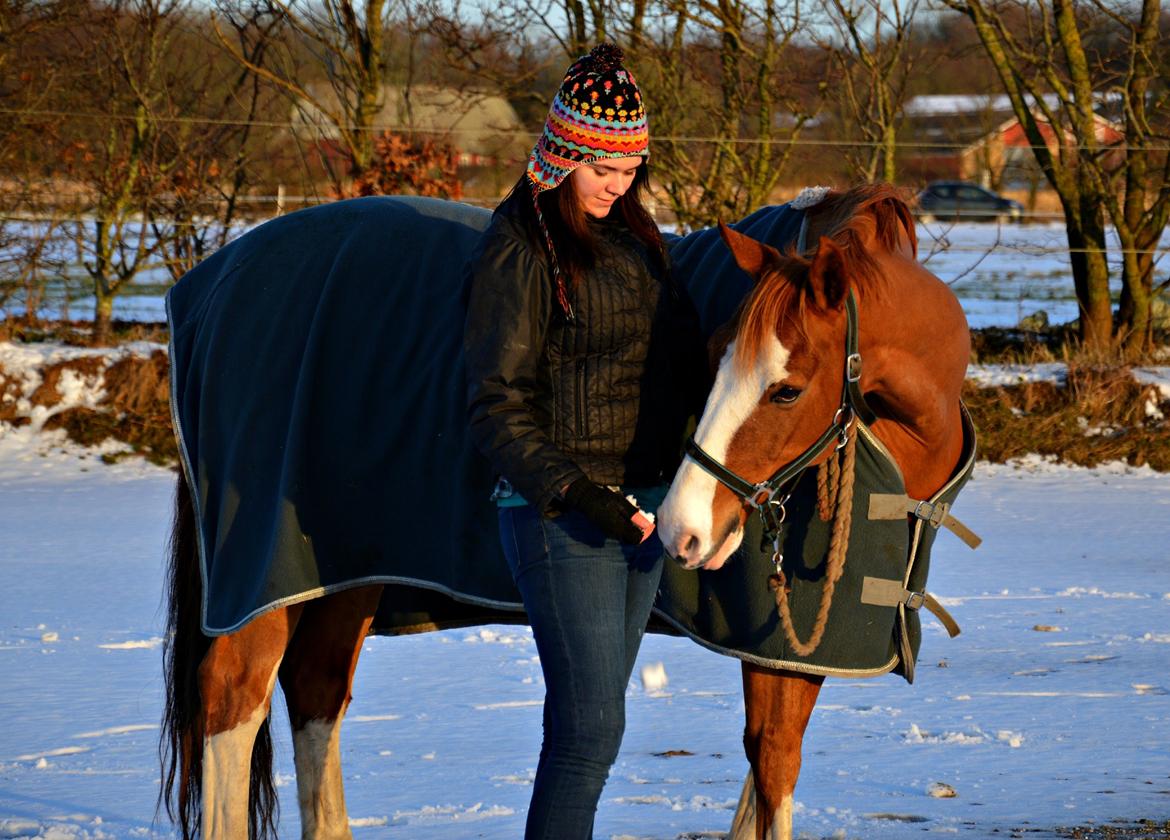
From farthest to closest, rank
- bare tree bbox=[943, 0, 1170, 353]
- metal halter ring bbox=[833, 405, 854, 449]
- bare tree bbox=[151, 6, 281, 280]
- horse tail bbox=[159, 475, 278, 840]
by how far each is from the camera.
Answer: bare tree bbox=[151, 6, 281, 280] → bare tree bbox=[943, 0, 1170, 353] → horse tail bbox=[159, 475, 278, 840] → metal halter ring bbox=[833, 405, 854, 449]

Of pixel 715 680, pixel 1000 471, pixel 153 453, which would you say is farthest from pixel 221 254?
pixel 1000 471

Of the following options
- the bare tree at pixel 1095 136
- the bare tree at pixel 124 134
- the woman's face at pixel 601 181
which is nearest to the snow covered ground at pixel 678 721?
the woman's face at pixel 601 181

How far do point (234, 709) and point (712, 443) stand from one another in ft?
3.86

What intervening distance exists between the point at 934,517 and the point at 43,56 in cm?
914

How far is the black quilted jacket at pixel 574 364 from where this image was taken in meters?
2.05

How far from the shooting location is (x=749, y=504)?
2.19 meters

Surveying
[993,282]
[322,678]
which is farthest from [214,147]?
[993,282]

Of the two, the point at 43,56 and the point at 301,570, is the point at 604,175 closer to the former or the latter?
the point at 301,570

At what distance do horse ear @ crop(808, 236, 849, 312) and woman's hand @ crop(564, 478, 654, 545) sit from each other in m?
0.46

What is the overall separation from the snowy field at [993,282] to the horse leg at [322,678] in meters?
5.47

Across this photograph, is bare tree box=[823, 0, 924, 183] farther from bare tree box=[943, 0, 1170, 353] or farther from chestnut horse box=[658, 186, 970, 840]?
chestnut horse box=[658, 186, 970, 840]

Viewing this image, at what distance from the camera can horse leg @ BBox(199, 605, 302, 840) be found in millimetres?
2686

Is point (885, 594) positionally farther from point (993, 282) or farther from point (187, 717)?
point (993, 282)

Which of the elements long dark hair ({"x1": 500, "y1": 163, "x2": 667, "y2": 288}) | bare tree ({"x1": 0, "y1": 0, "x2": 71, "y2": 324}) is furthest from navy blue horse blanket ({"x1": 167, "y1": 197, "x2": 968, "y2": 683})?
bare tree ({"x1": 0, "y1": 0, "x2": 71, "y2": 324})
